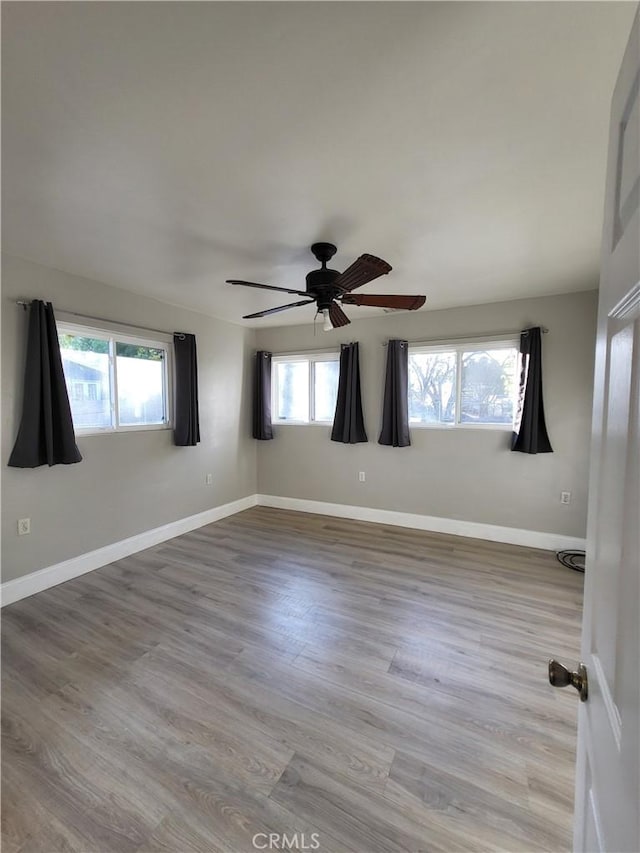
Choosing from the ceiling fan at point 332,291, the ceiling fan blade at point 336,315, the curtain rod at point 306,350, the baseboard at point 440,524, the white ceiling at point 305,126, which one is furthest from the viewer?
the curtain rod at point 306,350

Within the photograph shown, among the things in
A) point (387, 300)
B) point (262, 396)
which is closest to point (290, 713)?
point (387, 300)

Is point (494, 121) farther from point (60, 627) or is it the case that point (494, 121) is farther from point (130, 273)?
point (60, 627)

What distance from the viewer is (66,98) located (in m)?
1.25

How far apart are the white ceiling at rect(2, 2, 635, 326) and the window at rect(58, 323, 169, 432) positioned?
767 millimetres

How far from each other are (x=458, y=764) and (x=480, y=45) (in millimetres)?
2511

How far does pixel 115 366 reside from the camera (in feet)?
10.7

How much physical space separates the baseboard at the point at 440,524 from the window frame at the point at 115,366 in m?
1.97

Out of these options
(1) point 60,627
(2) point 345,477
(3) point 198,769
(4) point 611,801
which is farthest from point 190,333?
(4) point 611,801

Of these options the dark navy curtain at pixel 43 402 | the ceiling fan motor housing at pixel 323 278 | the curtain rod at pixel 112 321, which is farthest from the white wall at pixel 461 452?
the dark navy curtain at pixel 43 402

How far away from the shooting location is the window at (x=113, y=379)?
299cm

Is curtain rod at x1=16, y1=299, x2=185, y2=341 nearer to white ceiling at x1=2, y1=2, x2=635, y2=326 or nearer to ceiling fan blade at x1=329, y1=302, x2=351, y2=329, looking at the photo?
white ceiling at x1=2, y1=2, x2=635, y2=326

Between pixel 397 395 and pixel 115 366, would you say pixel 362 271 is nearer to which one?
pixel 397 395

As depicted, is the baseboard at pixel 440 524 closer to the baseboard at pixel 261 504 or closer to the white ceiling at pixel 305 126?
the baseboard at pixel 261 504

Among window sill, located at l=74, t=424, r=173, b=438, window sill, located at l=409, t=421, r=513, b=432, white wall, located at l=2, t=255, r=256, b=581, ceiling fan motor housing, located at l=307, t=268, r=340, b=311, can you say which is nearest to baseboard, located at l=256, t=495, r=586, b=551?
white wall, located at l=2, t=255, r=256, b=581
